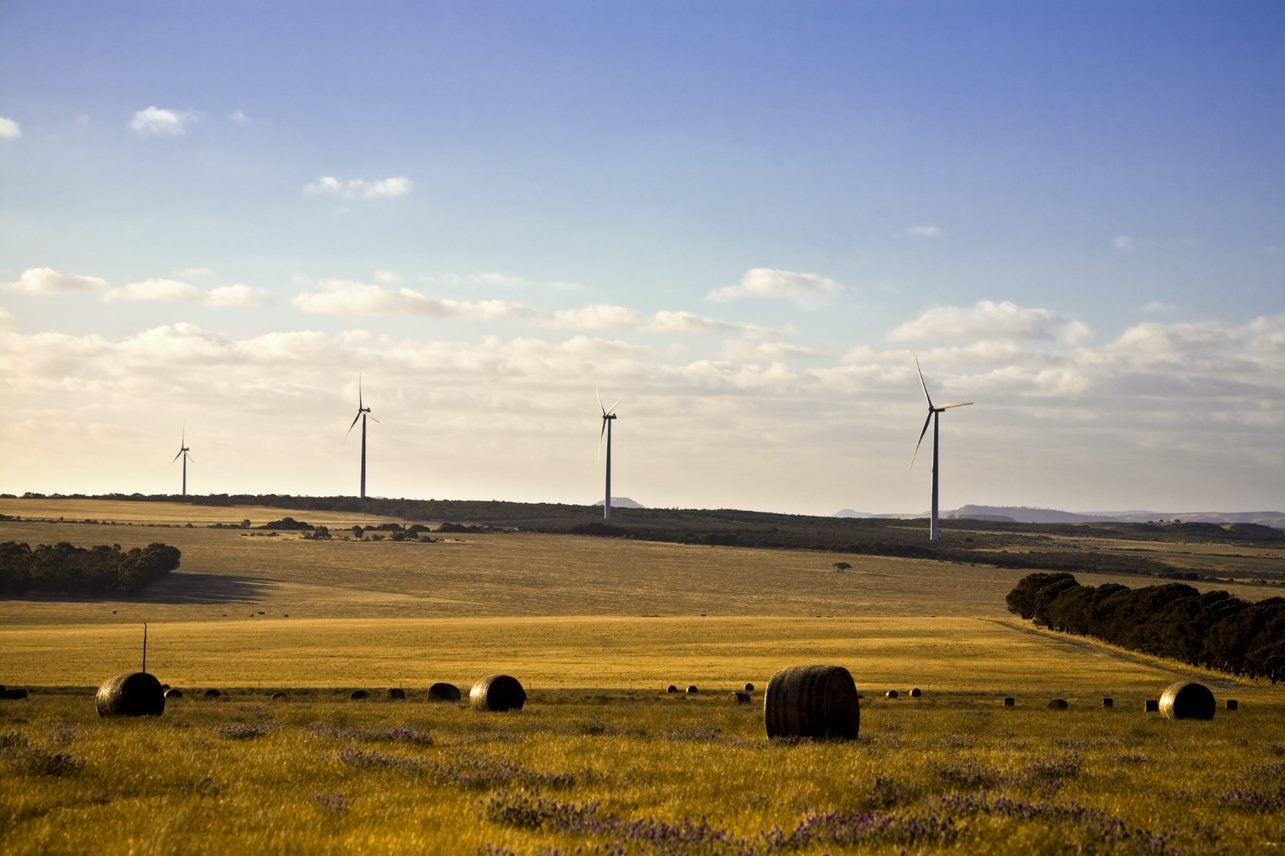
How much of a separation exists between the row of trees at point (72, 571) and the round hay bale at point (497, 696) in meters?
71.0

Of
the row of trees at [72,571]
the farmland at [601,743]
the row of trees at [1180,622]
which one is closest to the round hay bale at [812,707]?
the farmland at [601,743]

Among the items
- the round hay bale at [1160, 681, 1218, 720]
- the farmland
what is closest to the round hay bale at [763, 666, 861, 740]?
the farmland

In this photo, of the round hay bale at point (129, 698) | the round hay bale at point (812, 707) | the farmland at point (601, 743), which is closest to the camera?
the farmland at point (601, 743)

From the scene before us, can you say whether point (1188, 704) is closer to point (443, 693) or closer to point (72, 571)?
point (443, 693)

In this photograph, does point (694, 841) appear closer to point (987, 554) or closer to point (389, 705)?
point (389, 705)

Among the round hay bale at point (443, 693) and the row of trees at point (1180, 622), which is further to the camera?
the row of trees at point (1180, 622)

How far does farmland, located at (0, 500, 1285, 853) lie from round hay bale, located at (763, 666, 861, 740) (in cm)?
74

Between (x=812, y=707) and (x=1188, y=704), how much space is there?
55.1 feet

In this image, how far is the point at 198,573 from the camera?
102875 mm

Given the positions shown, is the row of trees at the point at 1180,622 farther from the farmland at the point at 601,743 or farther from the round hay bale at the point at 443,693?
the round hay bale at the point at 443,693

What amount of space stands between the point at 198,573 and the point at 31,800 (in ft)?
324

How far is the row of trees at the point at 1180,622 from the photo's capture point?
47.4 meters

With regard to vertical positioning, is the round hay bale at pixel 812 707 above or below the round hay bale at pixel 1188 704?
above

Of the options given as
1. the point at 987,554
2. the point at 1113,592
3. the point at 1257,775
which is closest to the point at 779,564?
the point at 987,554
